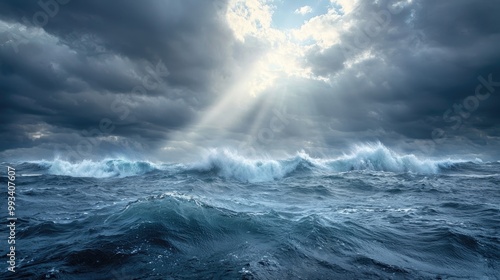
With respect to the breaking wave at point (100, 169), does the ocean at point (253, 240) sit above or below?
below

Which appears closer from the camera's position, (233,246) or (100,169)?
(233,246)

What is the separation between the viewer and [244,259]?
225 inches

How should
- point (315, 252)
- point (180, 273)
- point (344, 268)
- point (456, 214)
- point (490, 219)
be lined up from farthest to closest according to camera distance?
1. point (456, 214)
2. point (490, 219)
3. point (315, 252)
4. point (344, 268)
5. point (180, 273)

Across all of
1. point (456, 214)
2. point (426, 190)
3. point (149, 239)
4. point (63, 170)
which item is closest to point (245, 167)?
point (426, 190)

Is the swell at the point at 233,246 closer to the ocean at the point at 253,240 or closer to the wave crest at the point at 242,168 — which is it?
the ocean at the point at 253,240

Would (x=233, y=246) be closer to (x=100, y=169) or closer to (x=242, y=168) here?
(x=242, y=168)

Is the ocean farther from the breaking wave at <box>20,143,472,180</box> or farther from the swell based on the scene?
the breaking wave at <box>20,143,472,180</box>

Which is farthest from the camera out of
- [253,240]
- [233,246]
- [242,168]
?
[242,168]

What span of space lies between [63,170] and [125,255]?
1480 inches

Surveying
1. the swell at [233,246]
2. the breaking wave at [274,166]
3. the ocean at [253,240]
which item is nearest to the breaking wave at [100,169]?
the breaking wave at [274,166]

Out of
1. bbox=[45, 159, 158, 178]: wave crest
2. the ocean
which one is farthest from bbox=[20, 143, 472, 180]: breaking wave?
the ocean

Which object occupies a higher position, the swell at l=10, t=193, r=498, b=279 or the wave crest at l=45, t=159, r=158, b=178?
the wave crest at l=45, t=159, r=158, b=178

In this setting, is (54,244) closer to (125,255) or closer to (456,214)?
(125,255)

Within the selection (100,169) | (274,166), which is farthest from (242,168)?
(100,169)
